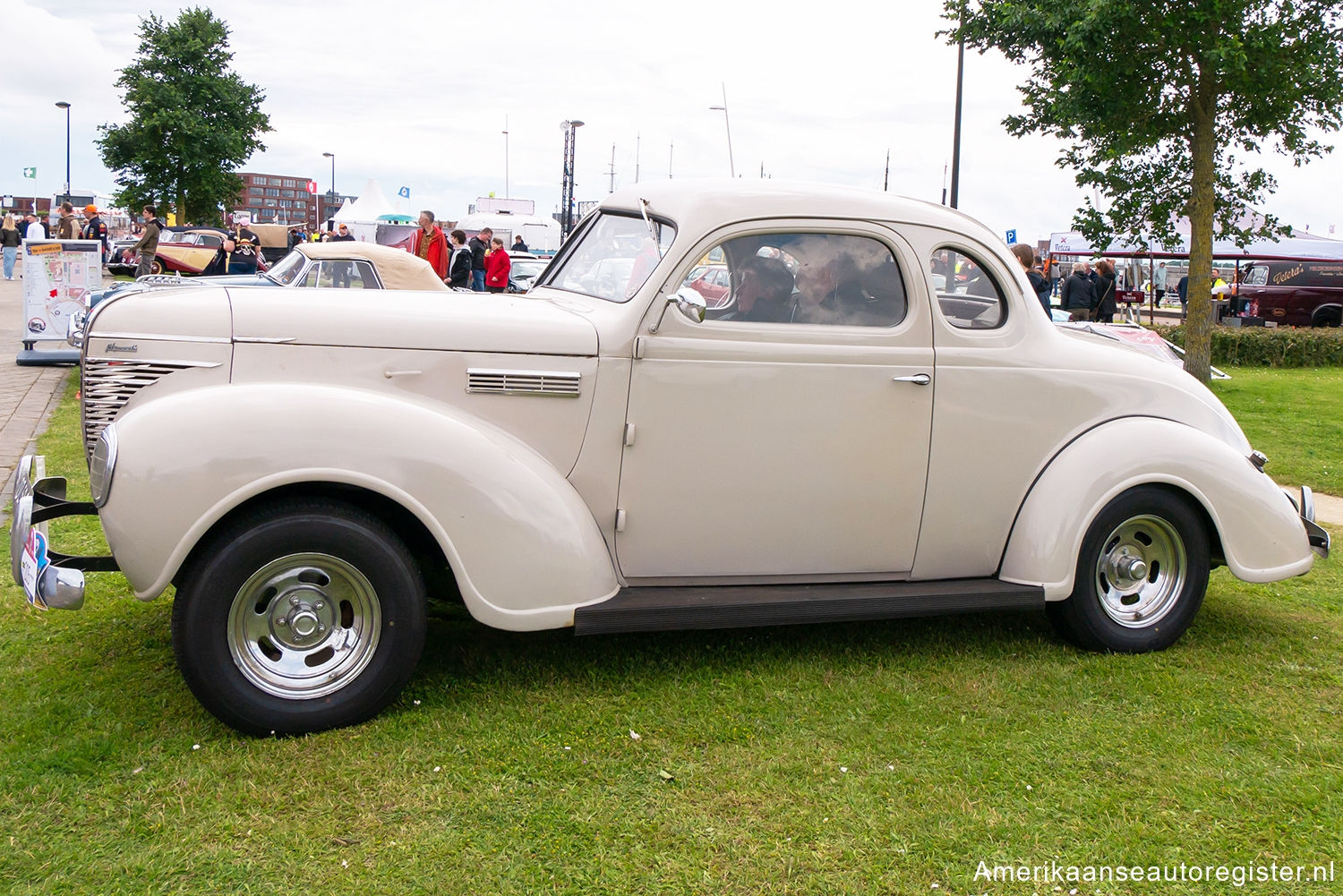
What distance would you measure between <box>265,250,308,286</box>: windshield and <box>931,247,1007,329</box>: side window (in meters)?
8.05

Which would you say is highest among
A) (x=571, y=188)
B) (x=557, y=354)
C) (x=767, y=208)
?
(x=571, y=188)

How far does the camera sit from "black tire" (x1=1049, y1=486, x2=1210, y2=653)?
463 cm

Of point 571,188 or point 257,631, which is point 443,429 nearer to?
point 257,631

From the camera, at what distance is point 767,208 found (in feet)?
14.1

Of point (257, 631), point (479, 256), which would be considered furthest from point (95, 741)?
point (479, 256)

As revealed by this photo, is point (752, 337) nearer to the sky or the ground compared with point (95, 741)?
nearer to the sky

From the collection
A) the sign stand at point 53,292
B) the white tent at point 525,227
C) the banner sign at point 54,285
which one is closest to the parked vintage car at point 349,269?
the sign stand at point 53,292

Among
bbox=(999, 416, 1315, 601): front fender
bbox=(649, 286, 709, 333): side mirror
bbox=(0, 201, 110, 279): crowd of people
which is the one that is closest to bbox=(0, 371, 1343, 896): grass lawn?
bbox=(999, 416, 1315, 601): front fender

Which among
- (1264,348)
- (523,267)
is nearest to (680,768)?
(1264,348)

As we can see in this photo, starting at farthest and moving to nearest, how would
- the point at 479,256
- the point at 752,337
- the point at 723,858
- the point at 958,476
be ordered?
1. the point at 479,256
2. the point at 958,476
3. the point at 752,337
4. the point at 723,858

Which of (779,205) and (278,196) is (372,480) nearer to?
(779,205)

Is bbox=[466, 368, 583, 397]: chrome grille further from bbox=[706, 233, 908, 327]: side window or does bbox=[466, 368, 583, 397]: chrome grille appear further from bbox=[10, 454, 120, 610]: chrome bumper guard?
bbox=[10, 454, 120, 610]: chrome bumper guard

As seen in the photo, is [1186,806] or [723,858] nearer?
[723,858]

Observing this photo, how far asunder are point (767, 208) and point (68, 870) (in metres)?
3.21
